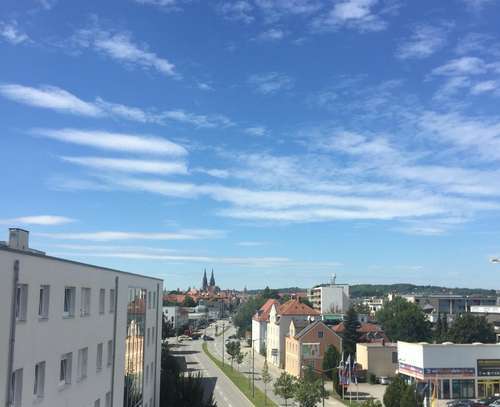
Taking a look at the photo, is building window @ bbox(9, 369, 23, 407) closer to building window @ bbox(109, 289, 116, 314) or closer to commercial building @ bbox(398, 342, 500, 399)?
building window @ bbox(109, 289, 116, 314)

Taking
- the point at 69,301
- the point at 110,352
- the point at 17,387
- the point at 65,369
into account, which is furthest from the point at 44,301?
the point at 110,352

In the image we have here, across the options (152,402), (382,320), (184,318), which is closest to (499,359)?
(152,402)

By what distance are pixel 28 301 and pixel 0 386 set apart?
2.92 meters

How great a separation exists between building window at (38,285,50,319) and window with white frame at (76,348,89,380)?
203 inches

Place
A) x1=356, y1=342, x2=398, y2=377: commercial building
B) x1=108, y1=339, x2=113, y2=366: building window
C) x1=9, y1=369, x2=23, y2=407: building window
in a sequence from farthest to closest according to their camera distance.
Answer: x1=356, y1=342, x2=398, y2=377: commercial building, x1=108, y1=339, x2=113, y2=366: building window, x1=9, y1=369, x2=23, y2=407: building window

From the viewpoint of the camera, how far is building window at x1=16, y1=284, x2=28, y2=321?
16828mm

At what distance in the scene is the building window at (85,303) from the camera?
2369 centimetres

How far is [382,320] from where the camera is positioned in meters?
130

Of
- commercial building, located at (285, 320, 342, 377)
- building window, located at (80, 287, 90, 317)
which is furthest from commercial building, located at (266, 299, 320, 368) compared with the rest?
building window, located at (80, 287, 90, 317)

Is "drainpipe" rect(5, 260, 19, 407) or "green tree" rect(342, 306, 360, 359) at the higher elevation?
"drainpipe" rect(5, 260, 19, 407)

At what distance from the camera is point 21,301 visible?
17172 millimetres

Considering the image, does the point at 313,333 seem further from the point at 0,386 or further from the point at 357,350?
the point at 0,386

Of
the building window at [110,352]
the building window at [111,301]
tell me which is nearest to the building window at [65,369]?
the building window at [111,301]

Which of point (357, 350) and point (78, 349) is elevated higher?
point (78, 349)
